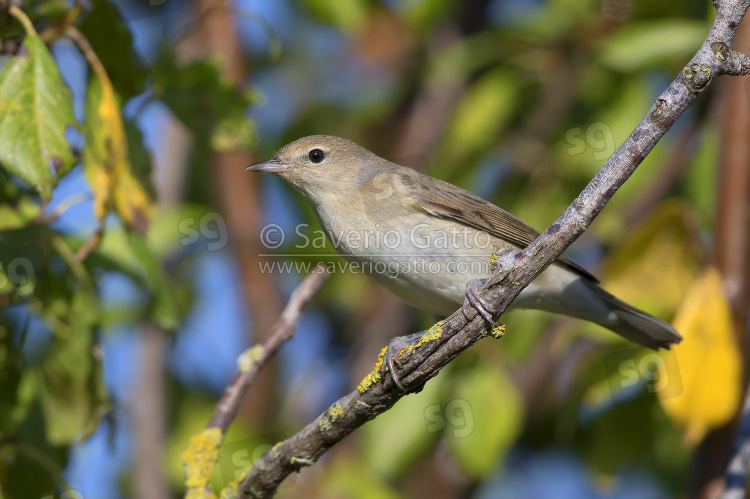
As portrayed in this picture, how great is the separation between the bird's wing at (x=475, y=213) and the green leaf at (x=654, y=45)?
3.53 feet

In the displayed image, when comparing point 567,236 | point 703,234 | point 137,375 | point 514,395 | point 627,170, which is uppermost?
point 703,234

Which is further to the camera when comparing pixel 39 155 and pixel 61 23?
pixel 61 23

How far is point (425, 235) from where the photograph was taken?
154 inches

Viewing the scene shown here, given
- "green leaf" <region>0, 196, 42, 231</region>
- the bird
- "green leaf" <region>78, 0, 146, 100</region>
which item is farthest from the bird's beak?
"green leaf" <region>0, 196, 42, 231</region>

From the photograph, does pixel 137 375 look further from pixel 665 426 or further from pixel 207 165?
pixel 665 426

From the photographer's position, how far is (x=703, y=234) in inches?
179

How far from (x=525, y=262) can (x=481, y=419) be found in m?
1.93

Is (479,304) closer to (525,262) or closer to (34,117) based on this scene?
(525,262)

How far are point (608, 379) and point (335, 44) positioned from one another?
15.2ft

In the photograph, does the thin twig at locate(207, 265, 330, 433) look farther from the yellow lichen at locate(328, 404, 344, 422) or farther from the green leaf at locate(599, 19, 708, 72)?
the green leaf at locate(599, 19, 708, 72)

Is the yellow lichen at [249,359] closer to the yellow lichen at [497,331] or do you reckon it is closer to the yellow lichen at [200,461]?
the yellow lichen at [200,461]

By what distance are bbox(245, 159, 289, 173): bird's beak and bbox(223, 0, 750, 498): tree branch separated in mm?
1862

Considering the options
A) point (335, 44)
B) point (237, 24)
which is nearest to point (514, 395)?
point (237, 24)

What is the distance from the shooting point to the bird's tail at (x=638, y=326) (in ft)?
12.4
